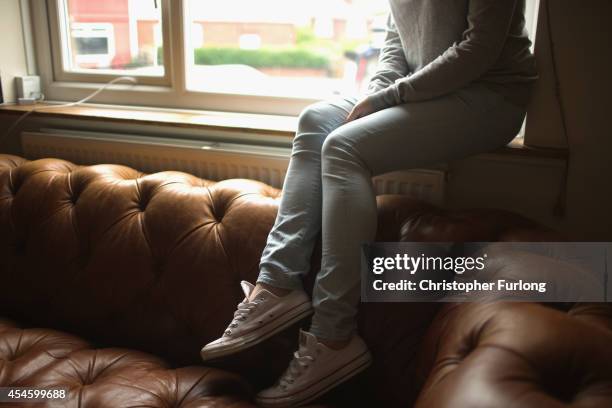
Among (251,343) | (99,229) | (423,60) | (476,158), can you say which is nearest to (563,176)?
(476,158)

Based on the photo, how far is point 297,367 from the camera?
1066 millimetres

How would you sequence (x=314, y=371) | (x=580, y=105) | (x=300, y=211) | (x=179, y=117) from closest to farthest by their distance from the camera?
(x=314, y=371)
(x=300, y=211)
(x=580, y=105)
(x=179, y=117)

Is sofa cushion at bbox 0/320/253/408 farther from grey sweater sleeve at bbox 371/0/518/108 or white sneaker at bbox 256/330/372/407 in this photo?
grey sweater sleeve at bbox 371/0/518/108

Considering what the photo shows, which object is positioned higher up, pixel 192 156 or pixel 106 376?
Result: pixel 192 156

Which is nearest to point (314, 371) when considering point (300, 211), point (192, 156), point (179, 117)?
point (300, 211)

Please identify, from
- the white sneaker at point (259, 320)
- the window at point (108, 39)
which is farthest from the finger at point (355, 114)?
the window at point (108, 39)

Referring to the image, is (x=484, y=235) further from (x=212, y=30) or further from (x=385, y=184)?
(x=212, y=30)

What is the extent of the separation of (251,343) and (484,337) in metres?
0.47

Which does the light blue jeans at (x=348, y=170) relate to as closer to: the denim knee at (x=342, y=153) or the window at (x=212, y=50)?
the denim knee at (x=342, y=153)

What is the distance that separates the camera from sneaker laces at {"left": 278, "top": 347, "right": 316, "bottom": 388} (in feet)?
3.45

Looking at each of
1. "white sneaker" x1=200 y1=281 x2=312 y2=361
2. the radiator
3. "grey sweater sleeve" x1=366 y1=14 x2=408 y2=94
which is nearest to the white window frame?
the radiator

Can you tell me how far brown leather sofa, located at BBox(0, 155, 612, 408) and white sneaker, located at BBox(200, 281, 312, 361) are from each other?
0.11 m

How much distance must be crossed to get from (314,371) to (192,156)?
0.83m

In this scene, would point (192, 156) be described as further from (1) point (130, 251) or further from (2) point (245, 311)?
(2) point (245, 311)
